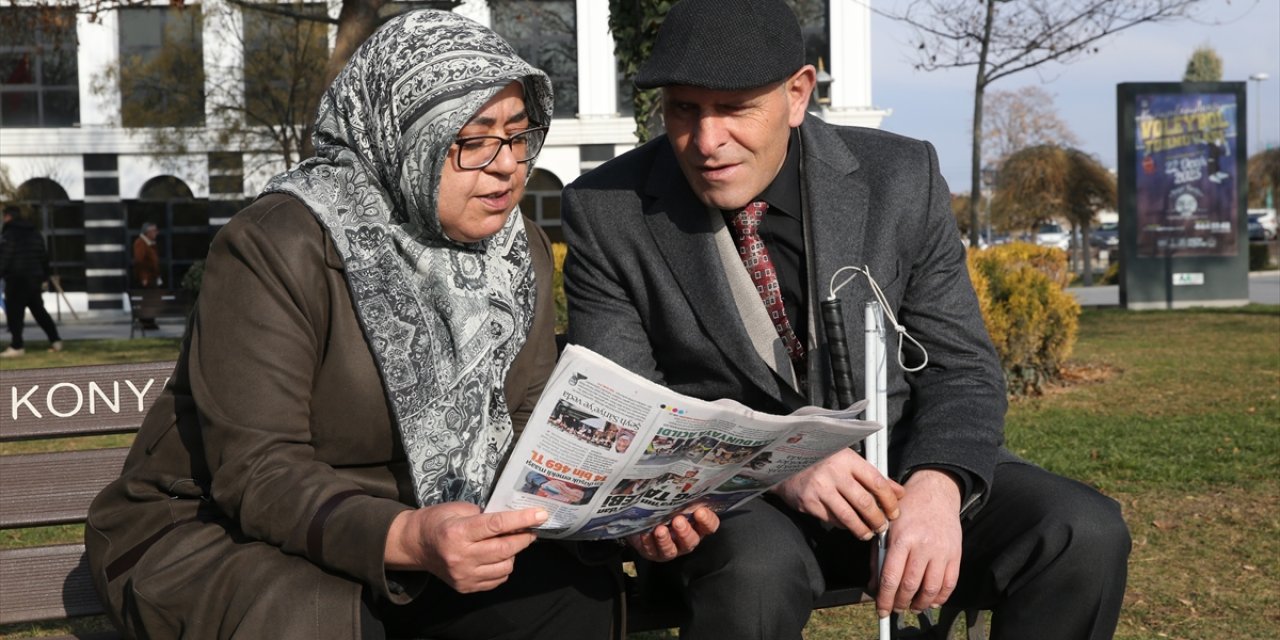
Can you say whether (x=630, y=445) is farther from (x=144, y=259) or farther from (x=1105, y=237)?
(x=1105, y=237)

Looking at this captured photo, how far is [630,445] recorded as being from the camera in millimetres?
2053

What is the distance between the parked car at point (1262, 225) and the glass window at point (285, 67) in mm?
30772

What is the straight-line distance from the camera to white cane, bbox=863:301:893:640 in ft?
8.63

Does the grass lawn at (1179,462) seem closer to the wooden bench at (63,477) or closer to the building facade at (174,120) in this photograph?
the wooden bench at (63,477)

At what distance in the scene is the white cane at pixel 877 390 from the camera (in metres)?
2.63

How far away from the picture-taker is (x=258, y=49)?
24.7 m

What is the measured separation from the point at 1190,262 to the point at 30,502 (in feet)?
56.7

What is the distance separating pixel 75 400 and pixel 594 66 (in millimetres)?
26661

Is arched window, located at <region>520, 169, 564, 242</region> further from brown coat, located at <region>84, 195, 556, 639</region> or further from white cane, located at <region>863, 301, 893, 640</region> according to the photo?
brown coat, located at <region>84, 195, 556, 639</region>

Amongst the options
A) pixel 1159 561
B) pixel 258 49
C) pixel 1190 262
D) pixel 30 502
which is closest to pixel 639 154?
pixel 30 502

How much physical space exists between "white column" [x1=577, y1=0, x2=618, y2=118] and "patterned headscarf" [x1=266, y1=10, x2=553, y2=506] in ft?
86.9

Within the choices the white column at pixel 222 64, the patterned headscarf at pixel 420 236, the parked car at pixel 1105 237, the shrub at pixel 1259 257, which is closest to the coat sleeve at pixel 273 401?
the patterned headscarf at pixel 420 236

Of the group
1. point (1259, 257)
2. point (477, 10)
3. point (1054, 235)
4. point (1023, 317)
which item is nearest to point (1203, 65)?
point (1054, 235)

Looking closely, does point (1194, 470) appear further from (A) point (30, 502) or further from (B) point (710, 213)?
(A) point (30, 502)
